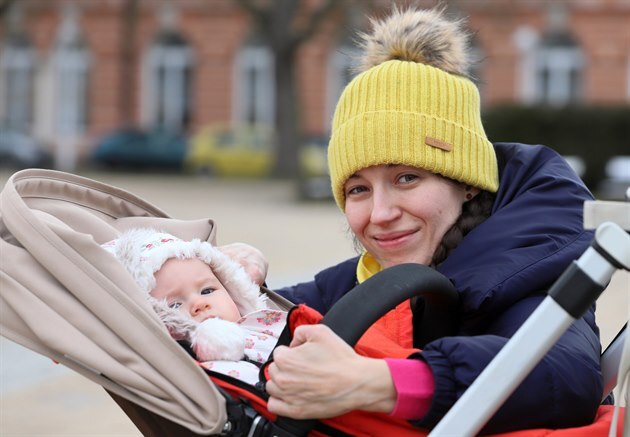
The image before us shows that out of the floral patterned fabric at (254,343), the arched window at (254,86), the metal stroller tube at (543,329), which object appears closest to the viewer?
the metal stroller tube at (543,329)

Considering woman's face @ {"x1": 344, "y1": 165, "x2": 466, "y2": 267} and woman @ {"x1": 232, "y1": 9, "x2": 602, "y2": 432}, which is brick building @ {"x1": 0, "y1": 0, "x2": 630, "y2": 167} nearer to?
woman @ {"x1": 232, "y1": 9, "x2": 602, "y2": 432}

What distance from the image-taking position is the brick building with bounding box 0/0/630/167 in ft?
105

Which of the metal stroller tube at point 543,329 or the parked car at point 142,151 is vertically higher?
the metal stroller tube at point 543,329

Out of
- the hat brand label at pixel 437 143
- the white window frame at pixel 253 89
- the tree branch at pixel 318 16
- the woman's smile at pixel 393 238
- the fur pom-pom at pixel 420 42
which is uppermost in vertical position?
the fur pom-pom at pixel 420 42

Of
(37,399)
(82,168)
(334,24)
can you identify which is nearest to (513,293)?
(37,399)

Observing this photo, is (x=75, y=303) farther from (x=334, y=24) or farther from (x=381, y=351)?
(x=334, y=24)

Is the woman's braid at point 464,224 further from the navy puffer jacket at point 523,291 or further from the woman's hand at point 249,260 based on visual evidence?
the woman's hand at point 249,260

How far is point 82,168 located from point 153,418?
30.2 metres

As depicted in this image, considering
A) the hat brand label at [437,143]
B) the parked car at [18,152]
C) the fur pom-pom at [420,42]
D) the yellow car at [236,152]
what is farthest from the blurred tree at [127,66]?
the hat brand label at [437,143]

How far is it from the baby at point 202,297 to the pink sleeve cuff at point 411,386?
30cm

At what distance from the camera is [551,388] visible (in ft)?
6.02

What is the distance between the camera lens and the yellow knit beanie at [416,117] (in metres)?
2.29

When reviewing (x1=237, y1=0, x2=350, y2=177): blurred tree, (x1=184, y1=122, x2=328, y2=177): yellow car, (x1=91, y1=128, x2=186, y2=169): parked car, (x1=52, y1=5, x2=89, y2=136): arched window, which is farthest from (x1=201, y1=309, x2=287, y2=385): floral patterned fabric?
(x1=52, y1=5, x2=89, y2=136): arched window

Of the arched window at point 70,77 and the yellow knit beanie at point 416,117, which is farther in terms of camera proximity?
the arched window at point 70,77
